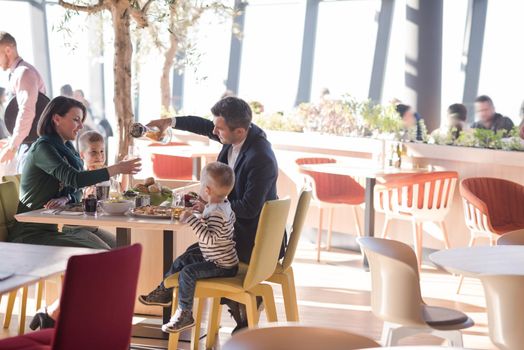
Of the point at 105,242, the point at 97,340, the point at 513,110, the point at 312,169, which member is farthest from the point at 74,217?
the point at 513,110

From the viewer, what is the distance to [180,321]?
4.63m

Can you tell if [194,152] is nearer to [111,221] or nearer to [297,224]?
[297,224]

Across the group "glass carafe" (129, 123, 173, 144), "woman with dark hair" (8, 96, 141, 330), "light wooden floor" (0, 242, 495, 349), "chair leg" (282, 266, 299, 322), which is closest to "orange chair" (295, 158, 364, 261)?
"light wooden floor" (0, 242, 495, 349)

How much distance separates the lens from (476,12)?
39.1 ft

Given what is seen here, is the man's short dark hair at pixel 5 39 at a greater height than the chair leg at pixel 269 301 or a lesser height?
greater

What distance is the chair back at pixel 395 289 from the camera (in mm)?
3902

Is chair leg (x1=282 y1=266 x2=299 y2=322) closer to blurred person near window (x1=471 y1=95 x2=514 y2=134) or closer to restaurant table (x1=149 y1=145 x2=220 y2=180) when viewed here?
restaurant table (x1=149 y1=145 x2=220 y2=180)

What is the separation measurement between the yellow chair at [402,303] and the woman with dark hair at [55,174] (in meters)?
1.59

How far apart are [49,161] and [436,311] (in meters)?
2.24

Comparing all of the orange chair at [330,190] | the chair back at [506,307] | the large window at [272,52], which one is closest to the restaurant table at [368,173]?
the orange chair at [330,190]

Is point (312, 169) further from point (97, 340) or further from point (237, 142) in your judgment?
point (97, 340)

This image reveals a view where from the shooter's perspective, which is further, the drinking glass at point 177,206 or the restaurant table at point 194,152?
the restaurant table at point 194,152

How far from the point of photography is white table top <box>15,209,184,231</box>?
4559 millimetres

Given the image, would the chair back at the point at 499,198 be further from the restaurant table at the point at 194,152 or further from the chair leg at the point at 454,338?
the chair leg at the point at 454,338
